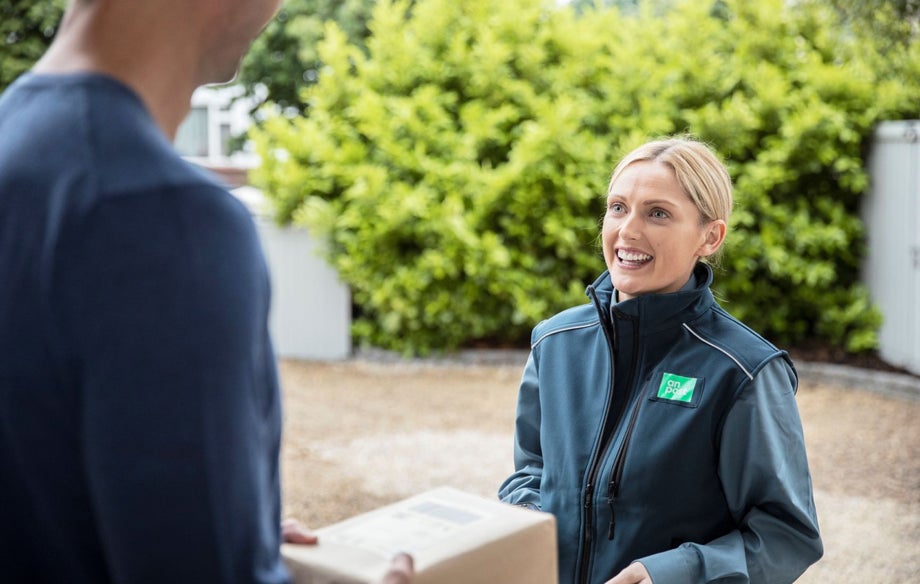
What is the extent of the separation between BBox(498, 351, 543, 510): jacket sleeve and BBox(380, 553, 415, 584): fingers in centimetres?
117

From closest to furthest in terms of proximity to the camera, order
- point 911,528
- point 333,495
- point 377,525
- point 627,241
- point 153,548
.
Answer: point 153,548
point 377,525
point 627,241
point 911,528
point 333,495

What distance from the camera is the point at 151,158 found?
3.15ft

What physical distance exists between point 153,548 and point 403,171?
28.0 ft

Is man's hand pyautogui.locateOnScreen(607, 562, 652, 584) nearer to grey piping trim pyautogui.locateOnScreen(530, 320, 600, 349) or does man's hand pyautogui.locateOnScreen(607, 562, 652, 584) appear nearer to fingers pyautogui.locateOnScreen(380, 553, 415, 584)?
grey piping trim pyautogui.locateOnScreen(530, 320, 600, 349)

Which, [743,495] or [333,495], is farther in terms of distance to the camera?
[333,495]

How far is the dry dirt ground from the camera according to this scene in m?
5.43

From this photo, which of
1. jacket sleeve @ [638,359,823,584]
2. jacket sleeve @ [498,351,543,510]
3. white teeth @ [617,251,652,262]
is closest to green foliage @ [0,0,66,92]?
jacket sleeve @ [498,351,543,510]

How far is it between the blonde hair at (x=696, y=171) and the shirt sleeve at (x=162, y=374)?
4.74 feet

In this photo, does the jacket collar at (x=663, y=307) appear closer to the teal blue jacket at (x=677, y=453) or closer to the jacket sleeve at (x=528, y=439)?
the teal blue jacket at (x=677, y=453)

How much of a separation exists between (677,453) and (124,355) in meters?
1.34

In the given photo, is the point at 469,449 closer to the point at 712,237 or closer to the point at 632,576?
the point at 712,237

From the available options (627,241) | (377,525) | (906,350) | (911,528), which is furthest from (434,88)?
(377,525)

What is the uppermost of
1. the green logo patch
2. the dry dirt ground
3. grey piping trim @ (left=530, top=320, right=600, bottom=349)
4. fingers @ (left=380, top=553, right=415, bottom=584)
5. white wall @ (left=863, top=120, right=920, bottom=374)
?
fingers @ (left=380, top=553, right=415, bottom=584)

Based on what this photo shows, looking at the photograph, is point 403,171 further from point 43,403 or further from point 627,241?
point 43,403
